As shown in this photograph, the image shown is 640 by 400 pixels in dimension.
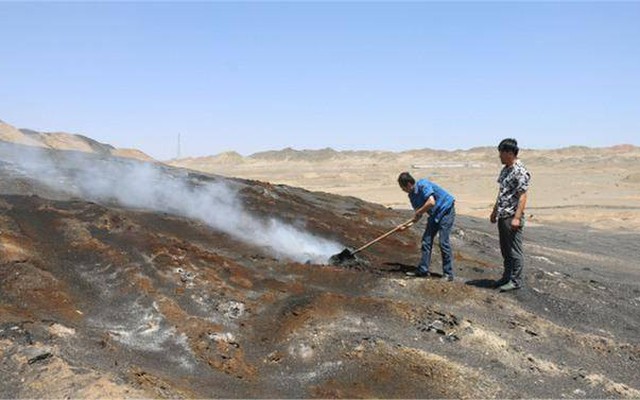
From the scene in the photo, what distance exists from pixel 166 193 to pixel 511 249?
231 inches

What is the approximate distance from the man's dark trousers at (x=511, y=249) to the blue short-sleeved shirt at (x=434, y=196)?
630 mm

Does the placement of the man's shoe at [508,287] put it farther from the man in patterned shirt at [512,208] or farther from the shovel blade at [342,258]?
the shovel blade at [342,258]

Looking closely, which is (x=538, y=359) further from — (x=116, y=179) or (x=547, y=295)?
(x=116, y=179)

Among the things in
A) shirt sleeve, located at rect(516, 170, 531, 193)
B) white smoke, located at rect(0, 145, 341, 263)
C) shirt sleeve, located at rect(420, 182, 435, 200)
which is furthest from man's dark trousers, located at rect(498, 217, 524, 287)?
white smoke, located at rect(0, 145, 341, 263)

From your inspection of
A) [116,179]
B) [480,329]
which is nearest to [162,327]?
[480,329]

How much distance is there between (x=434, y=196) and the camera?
691 centimetres

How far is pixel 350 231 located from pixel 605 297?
382 centimetres

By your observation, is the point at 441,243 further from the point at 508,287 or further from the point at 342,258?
the point at 342,258

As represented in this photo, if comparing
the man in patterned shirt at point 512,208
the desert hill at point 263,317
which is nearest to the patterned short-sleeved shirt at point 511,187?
the man in patterned shirt at point 512,208

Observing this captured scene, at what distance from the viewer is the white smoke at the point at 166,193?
28.1ft

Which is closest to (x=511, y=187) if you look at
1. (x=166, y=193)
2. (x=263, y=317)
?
(x=263, y=317)

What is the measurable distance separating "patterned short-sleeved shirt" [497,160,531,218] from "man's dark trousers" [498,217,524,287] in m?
0.10

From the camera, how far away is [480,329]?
5461 millimetres

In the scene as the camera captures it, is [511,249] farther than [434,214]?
No
